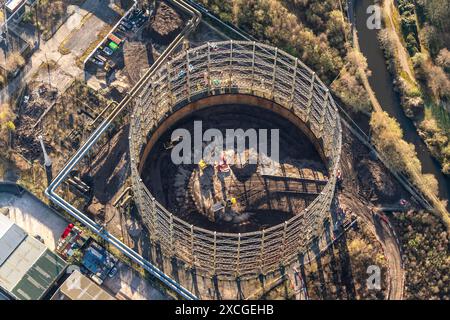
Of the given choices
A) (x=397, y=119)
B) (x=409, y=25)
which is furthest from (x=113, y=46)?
(x=409, y=25)

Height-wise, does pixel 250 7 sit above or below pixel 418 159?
above

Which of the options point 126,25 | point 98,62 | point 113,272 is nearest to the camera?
point 113,272

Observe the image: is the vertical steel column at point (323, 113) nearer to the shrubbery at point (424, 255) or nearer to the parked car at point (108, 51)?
the shrubbery at point (424, 255)

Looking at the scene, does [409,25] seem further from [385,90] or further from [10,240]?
[10,240]
